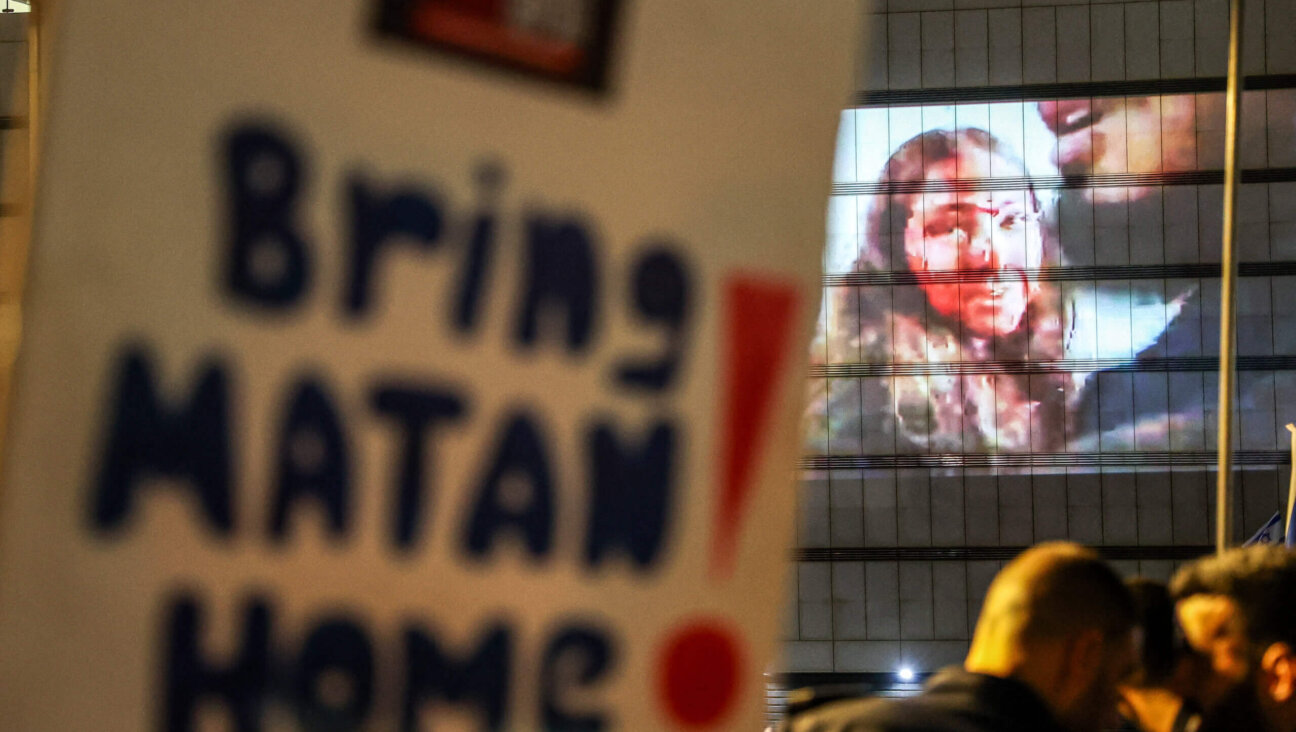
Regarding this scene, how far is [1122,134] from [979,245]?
1.68 meters

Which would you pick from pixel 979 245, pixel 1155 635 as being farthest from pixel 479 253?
pixel 979 245

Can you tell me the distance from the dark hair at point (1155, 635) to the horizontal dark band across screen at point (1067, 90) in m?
11.3

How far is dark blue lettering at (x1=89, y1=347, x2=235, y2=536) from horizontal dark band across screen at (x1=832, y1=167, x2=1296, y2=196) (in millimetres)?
12800

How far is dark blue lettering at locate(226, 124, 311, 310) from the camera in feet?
2.73

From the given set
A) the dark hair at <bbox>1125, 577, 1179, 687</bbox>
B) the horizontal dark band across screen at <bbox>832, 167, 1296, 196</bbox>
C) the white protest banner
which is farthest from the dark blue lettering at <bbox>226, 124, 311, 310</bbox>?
the horizontal dark band across screen at <bbox>832, 167, 1296, 196</bbox>

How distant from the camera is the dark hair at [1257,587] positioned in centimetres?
199

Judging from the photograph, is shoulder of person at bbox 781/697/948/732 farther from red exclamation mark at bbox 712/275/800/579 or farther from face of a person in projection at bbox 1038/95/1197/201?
face of a person in projection at bbox 1038/95/1197/201

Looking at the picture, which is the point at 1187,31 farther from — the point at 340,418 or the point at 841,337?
the point at 340,418

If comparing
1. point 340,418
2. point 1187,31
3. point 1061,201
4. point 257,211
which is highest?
point 1187,31

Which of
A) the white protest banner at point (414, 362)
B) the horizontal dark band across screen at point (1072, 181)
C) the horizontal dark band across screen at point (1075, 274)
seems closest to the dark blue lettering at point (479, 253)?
the white protest banner at point (414, 362)

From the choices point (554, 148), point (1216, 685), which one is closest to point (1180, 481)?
point (1216, 685)

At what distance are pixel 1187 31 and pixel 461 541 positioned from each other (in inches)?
536

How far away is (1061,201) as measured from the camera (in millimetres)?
12969

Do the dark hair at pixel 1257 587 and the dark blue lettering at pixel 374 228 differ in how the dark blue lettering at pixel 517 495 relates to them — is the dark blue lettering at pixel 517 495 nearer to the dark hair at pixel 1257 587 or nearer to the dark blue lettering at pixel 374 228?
the dark blue lettering at pixel 374 228
